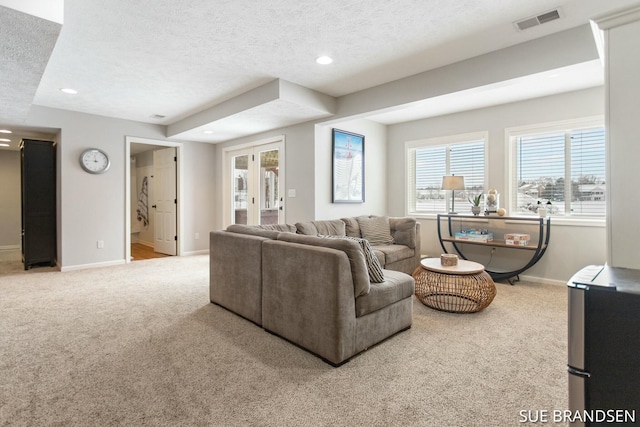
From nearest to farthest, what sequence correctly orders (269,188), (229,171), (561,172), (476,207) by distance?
(561,172) → (476,207) → (269,188) → (229,171)

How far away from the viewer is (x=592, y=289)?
943 mm

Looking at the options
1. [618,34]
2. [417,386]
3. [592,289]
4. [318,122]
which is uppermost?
[318,122]

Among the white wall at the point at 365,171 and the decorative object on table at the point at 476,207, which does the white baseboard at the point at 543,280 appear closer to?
the decorative object on table at the point at 476,207

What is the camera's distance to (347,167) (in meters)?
5.20

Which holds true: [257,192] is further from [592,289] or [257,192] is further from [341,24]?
[592,289]

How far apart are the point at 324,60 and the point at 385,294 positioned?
2.35 meters

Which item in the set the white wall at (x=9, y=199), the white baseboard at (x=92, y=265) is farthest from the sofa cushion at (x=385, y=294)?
the white wall at (x=9, y=199)

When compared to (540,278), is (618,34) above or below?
above

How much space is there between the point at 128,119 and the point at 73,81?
1814 mm

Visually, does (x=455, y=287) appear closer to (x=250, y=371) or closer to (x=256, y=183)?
(x=250, y=371)

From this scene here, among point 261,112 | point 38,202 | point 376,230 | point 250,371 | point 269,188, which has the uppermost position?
point 261,112

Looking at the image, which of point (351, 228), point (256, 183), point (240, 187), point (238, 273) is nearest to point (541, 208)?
point (351, 228)

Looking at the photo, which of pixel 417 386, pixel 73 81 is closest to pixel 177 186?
pixel 73 81

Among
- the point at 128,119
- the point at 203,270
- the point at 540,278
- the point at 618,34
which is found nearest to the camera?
the point at 618,34
